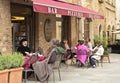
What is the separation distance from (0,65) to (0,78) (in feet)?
1.00

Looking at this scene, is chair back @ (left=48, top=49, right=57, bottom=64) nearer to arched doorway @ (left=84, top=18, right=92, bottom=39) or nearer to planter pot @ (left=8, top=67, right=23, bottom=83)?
planter pot @ (left=8, top=67, right=23, bottom=83)

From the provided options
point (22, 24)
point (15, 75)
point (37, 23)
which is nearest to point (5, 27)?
point (22, 24)

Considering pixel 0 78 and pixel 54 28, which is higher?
pixel 54 28

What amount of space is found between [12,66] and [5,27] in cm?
443

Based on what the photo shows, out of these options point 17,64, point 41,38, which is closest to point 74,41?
point 41,38

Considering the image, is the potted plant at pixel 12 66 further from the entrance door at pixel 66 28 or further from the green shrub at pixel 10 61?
the entrance door at pixel 66 28

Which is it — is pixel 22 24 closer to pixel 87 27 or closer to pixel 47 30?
pixel 47 30

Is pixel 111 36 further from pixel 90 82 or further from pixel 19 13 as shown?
pixel 90 82

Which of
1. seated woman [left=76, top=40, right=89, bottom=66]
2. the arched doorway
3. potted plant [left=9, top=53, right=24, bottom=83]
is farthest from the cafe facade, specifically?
potted plant [left=9, top=53, right=24, bottom=83]

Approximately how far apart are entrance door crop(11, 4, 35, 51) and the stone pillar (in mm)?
1128

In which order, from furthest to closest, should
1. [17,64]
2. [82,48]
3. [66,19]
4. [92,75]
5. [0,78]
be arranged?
[66,19] < [82,48] < [92,75] < [17,64] < [0,78]

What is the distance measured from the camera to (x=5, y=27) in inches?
539

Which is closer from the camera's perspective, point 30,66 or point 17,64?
point 17,64

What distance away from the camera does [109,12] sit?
3600 centimetres
